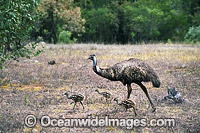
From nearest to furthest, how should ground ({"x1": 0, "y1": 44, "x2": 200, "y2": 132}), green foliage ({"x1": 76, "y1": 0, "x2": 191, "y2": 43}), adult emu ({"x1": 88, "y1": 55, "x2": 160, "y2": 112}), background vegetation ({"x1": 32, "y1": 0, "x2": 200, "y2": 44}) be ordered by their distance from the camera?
1. ground ({"x1": 0, "y1": 44, "x2": 200, "y2": 132})
2. adult emu ({"x1": 88, "y1": 55, "x2": 160, "y2": 112})
3. background vegetation ({"x1": 32, "y1": 0, "x2": 200, "y2": 44})
4. green foliage ({"x1": 76, "y1": 0, "x2": 191, "y2": 43})

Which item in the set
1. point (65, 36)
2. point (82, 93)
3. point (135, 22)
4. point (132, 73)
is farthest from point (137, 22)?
point (132, 73)

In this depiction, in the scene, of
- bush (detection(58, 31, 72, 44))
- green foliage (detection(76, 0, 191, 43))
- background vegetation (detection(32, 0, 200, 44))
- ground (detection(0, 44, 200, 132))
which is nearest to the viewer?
ground (detection(0, 44, 200, 132))

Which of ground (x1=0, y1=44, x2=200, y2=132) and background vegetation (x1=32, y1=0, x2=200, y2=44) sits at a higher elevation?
background vegetation (x1=32, y1=0, x2=200, y2=44)

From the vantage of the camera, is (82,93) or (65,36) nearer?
(82,93)

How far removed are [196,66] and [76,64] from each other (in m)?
7.03

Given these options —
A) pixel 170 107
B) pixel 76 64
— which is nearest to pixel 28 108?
pixel 170 107

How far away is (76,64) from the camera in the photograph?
17375 millimetres

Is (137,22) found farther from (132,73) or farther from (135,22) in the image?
(132,73)

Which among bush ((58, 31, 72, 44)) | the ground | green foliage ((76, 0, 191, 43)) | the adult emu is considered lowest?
the ground

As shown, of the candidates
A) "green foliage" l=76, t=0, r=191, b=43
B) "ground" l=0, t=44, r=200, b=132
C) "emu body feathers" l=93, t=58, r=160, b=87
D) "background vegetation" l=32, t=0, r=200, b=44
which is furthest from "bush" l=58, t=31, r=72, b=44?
"emu body feathers" l=93, t=58, r=160, b=87

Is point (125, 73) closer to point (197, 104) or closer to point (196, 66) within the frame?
point (197, 104)

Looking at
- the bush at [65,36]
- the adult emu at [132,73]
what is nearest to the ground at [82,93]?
the adult emu at [132,73]

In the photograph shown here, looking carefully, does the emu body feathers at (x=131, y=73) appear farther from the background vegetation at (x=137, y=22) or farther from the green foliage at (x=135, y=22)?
the green foliage at (x=135, y=22)

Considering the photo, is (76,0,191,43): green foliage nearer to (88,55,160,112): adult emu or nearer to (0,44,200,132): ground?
(0,44,200,132): ground
